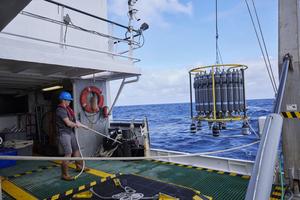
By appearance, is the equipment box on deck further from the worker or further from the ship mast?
the ship mast

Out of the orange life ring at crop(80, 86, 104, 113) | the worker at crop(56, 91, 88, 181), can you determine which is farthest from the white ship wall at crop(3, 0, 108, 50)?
the worker at crop(56, 91, 88, 181)

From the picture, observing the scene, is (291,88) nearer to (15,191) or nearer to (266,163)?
(266,163)

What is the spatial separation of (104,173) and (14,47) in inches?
119

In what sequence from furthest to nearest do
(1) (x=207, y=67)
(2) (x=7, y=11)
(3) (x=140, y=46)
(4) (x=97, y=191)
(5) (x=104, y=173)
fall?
1. (3) (x=140, y=46)
2. (5) (x=104, y=173)
3. (1) (x=207, y=67)
4. (4) (x=97, y=191)
5. (2) (x=7, y=11)

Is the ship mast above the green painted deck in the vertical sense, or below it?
above

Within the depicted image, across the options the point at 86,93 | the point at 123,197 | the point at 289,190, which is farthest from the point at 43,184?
the point at 289,190

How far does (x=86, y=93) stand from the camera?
20.4 ft

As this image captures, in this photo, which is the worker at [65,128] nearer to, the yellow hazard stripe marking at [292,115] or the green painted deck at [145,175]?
the green painted deck at [145,175]

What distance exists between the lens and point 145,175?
4.71 meters

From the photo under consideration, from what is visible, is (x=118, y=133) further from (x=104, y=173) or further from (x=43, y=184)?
(x=43, y=184)

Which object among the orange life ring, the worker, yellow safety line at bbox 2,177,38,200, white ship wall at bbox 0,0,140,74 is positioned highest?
white ship wall at bbox 0,0,140,74

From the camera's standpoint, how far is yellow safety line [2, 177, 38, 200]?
3.82m

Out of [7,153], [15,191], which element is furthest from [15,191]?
[7,153]

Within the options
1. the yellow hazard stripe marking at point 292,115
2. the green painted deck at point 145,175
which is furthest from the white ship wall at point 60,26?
the yellow hazard stripe marking at point 292,115
